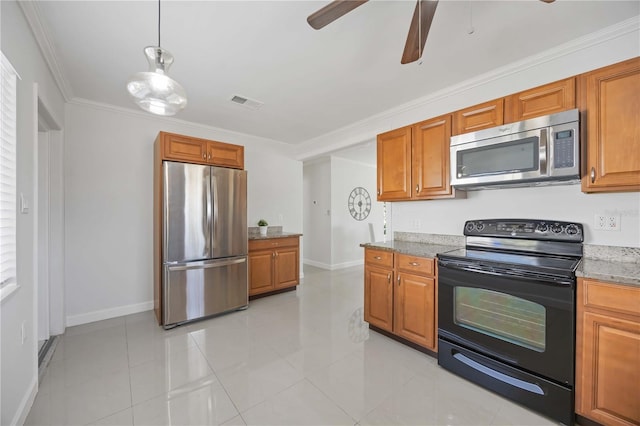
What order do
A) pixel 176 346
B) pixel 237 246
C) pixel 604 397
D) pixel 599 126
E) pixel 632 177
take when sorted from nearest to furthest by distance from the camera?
1. pixel 604 397
2. pixel 632 177
3. pixel 599 126
4. pixel 176 346
5. pixel 237 246

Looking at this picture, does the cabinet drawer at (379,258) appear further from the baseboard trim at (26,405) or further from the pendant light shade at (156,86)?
the baseboard trim at (26,405)

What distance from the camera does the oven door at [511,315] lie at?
1.61 m

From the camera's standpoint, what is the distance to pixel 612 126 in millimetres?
1701

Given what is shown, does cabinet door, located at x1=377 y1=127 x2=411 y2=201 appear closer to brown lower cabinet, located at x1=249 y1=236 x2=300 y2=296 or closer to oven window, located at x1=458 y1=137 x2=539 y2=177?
oven window, located at x1=458 y1=137 x2=539 y2=177

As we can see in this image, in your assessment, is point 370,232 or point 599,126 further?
point 370,232

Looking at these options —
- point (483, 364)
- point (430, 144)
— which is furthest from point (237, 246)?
point (483, 364)

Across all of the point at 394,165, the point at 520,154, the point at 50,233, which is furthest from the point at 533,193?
the point at 50,233

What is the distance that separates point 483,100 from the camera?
2598 millimetres

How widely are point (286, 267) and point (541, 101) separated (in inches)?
140

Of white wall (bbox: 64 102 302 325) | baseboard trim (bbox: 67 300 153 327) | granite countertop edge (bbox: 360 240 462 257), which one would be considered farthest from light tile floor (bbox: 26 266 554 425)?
granite countertop edge (bbox: 360 240 462 257)

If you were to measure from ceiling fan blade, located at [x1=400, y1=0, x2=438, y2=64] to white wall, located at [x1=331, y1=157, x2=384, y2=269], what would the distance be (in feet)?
14.1

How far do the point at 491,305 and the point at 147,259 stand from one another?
3874mm

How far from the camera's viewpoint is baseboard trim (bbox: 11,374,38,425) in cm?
155

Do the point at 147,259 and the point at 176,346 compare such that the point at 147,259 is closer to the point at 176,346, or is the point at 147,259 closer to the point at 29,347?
the point at 176,346
